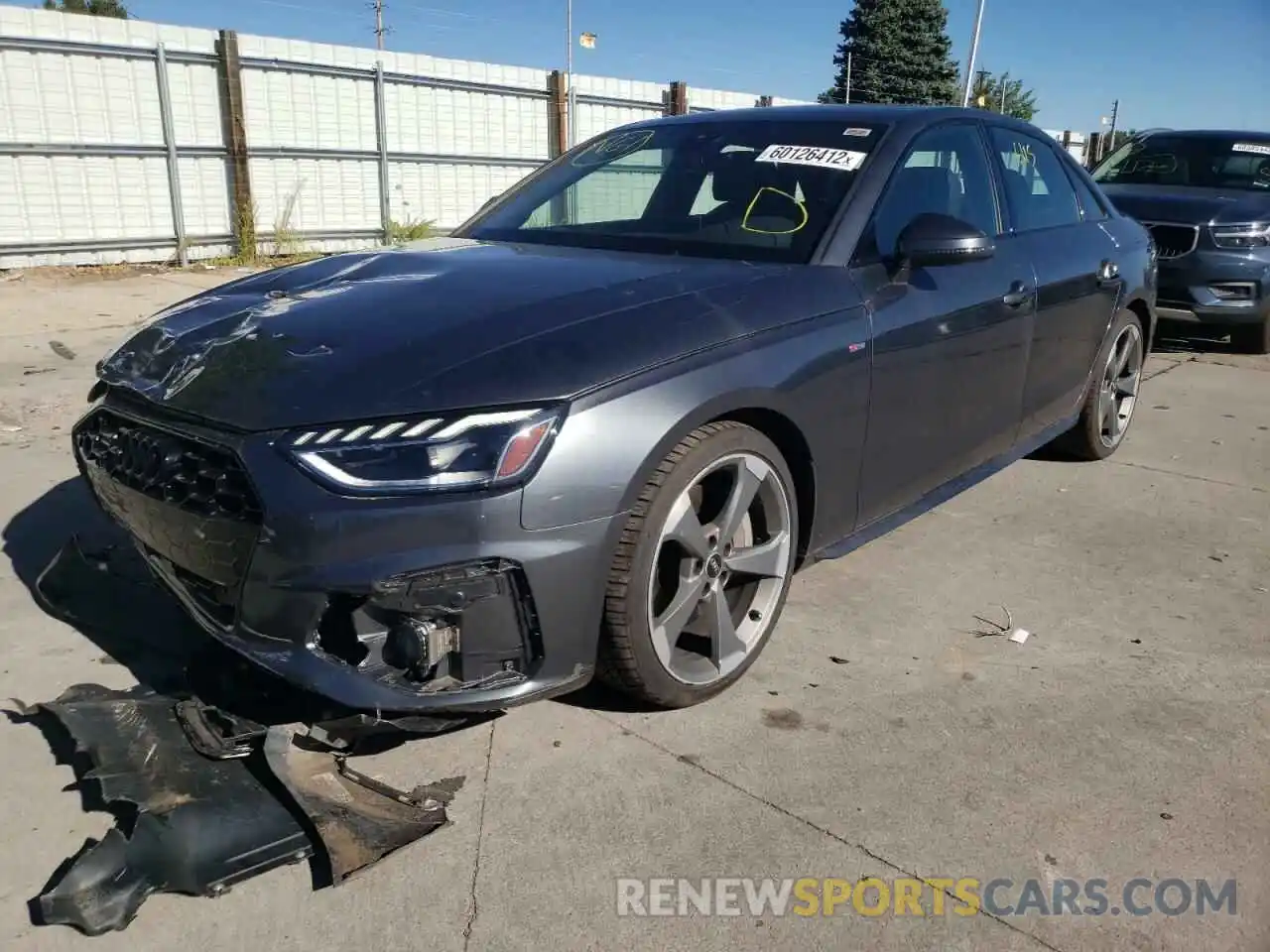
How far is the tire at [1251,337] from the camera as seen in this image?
26.1 ft

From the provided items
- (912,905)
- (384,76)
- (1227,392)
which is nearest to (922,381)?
(912,905)

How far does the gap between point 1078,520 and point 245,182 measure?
10.7m

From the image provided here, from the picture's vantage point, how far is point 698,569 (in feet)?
8.45

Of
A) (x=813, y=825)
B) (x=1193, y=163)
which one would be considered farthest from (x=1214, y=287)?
(x=813, y=825)

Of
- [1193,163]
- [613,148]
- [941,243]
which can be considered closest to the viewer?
[941,243]

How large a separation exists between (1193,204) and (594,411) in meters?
7.39

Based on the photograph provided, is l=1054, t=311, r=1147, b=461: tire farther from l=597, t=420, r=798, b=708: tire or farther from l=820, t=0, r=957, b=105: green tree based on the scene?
l=820, t=0, r=957, b=105: green tree

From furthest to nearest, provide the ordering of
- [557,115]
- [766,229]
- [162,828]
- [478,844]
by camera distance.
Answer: [557,115] → [766,229] → [478,844] → [162,828]

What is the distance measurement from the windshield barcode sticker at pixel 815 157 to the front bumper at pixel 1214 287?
5.63 metres

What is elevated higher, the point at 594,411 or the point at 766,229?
the point at 766,229

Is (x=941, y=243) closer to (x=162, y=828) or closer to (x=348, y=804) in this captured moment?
(x=348, y=804)

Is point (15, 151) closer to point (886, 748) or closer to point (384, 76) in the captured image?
point (384, 76)

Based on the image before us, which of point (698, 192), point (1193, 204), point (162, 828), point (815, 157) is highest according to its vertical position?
point (815, 157)

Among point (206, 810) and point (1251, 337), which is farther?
point (1251, 337)
